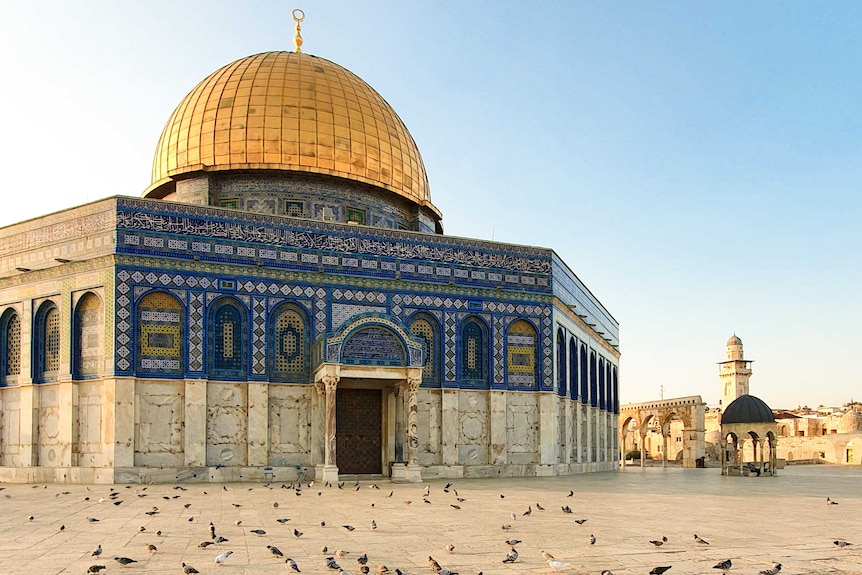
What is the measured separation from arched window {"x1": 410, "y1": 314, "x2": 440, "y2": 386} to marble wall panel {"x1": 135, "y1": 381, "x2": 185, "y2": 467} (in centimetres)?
698

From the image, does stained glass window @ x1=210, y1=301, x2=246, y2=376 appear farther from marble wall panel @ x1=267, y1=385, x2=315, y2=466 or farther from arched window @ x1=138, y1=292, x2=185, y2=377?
marble wall panel @ x1=267, y1=385, x2=315, y2=466

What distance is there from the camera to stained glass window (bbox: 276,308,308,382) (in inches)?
941

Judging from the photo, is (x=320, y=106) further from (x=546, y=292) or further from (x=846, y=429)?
(x=846, y=429)

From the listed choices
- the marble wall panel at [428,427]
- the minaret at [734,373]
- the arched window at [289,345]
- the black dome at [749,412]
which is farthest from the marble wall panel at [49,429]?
the minaret at [734,373]

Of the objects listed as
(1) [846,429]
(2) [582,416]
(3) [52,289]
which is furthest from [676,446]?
(3) [52,289]

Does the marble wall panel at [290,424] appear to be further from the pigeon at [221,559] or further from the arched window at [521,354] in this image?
the pigeon at [221,559]

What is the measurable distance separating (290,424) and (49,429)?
6.36m

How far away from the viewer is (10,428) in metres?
23.7

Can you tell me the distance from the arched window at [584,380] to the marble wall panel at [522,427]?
7096mm

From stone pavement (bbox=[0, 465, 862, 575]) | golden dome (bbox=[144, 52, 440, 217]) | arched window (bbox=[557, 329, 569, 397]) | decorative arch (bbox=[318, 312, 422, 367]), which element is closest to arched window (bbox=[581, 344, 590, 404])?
arched window (bbox=[557, 329, 569, 397])

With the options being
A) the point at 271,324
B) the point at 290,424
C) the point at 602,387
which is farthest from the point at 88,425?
the point at 602,387

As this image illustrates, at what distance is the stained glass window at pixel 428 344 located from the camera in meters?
25.6

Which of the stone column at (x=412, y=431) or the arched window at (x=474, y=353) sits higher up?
the arched window at (x=474, y=353)

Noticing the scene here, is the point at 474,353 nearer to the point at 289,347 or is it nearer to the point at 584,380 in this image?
the point at 289,347
